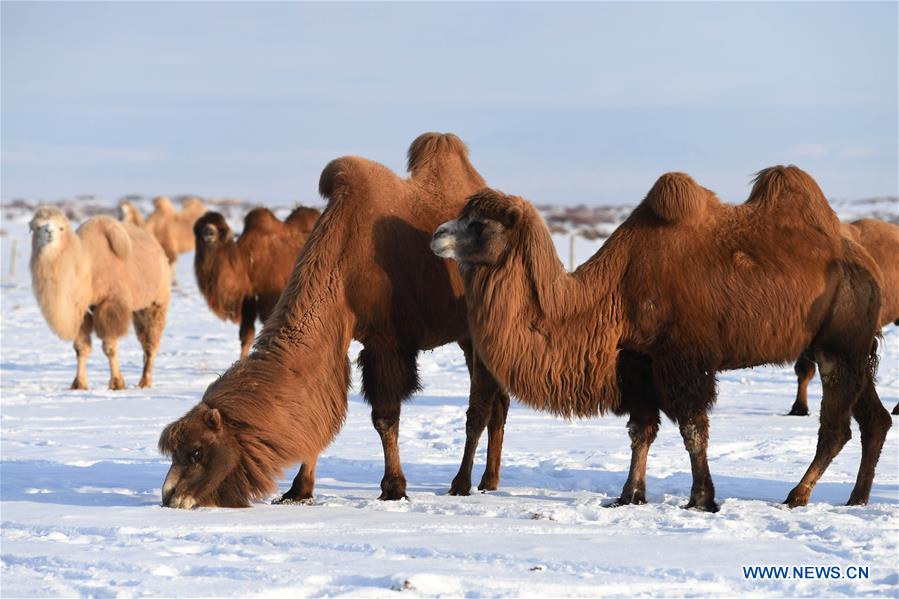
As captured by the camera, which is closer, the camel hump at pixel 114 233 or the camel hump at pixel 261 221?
the camel hump at pixel 114 233

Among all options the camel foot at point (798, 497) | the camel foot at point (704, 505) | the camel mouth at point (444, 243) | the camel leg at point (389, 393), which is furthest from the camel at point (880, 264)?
the camel mouth at point (444, 243)

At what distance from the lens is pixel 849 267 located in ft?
25.8

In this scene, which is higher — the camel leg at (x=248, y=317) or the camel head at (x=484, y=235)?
the camel head at (x=484, y=235)

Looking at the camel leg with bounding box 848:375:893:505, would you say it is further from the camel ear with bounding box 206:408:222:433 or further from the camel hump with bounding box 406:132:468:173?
the camel ear with bounding box 206:408:222:433

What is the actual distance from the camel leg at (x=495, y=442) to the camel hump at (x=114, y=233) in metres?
9.17

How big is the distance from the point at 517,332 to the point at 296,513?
170 cm

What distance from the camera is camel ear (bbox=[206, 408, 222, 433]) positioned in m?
7.26

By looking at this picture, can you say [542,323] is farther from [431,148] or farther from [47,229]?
[47,229]

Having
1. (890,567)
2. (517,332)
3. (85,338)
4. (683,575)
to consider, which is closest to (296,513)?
(517,332)

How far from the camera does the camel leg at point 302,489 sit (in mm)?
8094

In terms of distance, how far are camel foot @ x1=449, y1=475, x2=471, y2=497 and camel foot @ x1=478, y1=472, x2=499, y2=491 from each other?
240 millimetres

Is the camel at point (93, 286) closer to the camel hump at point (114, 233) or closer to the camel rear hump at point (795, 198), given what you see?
the camel hump at point (114, 233)

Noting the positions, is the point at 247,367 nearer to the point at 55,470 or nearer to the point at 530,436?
the point at 55,470

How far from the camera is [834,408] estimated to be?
311 inches
